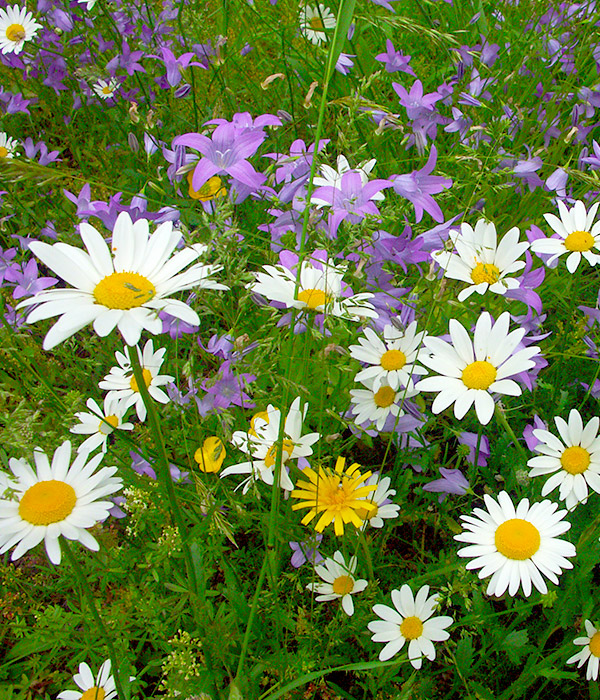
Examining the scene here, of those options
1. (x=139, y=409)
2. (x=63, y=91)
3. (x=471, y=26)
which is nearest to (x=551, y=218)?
(x=139, y=409)

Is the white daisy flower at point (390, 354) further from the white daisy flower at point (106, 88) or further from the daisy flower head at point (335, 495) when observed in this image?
the white daisy flower at point (106, 88)

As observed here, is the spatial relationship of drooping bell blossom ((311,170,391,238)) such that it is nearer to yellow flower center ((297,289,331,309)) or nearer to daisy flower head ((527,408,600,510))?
yellow flower center ((297,289,331,309))

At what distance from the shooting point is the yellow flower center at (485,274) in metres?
1.74

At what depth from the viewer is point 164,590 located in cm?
200

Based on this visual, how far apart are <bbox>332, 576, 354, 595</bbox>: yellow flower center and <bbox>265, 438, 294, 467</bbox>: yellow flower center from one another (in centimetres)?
41

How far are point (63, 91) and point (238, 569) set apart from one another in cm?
349

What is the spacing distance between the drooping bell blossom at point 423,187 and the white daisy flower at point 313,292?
1.14 ft

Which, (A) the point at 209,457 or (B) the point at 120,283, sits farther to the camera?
(A) the point at 209,457

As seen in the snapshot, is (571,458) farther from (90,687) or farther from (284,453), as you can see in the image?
(90,687)

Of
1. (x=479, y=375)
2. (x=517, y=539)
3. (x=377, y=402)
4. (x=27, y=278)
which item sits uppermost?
(x=27, y=278)

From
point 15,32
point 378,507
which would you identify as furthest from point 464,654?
point 15,32

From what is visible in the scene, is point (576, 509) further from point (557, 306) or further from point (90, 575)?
point (90, 575)

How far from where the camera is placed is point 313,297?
158 cm

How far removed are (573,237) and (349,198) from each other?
2.29ft
